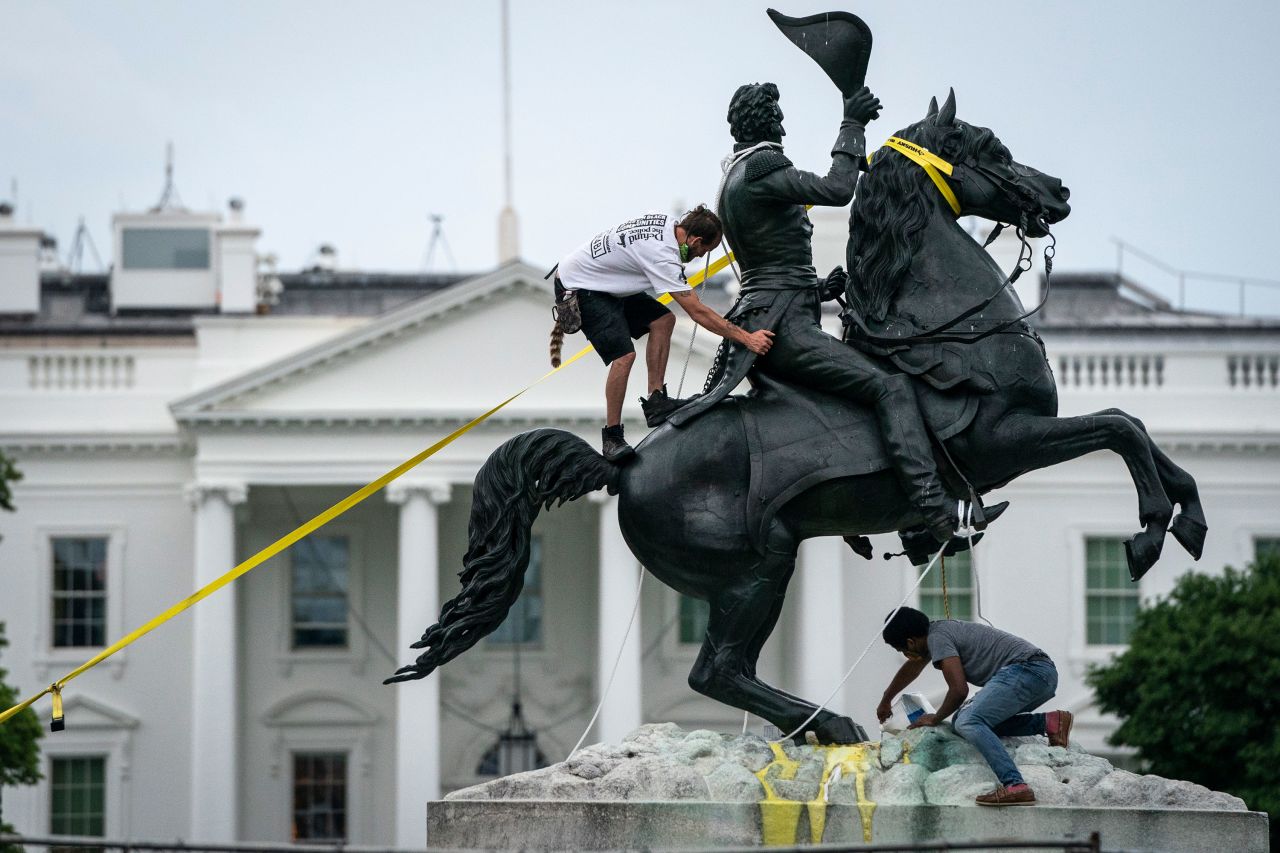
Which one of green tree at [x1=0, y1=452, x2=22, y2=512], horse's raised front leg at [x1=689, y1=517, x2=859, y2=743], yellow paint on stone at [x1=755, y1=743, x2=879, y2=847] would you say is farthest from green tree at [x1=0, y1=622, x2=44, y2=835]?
yellow paint on stone at [x1=755, y1=743, x2=879, y2=847]

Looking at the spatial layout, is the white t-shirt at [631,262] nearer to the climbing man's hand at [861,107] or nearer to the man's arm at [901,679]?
the climbing man's hand at [861,107]

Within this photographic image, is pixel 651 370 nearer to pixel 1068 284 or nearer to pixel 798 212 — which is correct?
pixel 798 212

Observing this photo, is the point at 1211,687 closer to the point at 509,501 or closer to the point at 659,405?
the point at 659,405

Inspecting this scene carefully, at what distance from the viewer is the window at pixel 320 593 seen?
46.0 m

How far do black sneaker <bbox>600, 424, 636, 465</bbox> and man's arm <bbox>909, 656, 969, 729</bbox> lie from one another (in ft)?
4.80

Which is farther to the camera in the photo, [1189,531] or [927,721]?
[927,721]

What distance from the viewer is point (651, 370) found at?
29.7 feet

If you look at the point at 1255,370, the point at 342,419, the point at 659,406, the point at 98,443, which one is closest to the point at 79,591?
the point at 98,443

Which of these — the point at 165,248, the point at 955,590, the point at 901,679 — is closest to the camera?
the point at 901,679

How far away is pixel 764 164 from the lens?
884 cm

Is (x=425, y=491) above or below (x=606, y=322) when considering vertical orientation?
above

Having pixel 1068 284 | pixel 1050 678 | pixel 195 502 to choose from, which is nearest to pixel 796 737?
pixel 1050 678

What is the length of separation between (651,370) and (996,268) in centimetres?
142

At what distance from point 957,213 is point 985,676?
1.83 metres
